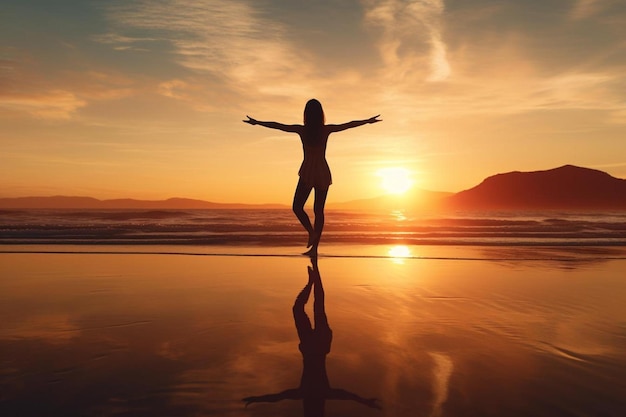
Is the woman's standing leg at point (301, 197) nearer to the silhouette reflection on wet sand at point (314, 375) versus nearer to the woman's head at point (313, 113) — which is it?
the woman's head at point (313, 113)

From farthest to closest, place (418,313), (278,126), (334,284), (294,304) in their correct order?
(278,126)
(334,284)
(294,304)
(418,313)

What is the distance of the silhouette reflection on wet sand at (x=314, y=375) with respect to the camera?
7.51ft

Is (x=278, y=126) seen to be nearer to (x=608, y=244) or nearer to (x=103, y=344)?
(x=103, y=344)

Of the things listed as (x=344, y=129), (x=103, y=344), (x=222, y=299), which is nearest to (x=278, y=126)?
(x=344, y=129)

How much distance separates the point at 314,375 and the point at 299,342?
27.7 inches

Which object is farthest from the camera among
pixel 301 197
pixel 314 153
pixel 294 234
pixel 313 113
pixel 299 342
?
pixel 294 234

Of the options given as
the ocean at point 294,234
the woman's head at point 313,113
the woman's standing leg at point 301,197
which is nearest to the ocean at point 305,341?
the woman's standing leg at point 301,197

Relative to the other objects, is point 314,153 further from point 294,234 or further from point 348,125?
point 294,234

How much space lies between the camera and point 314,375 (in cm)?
264

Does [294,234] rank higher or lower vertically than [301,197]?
lower

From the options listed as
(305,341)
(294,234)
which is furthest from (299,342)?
(294,234)

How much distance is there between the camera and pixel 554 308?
4.57 meters

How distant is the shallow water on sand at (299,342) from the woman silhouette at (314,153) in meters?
2.66

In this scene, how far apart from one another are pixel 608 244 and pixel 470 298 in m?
10.6
